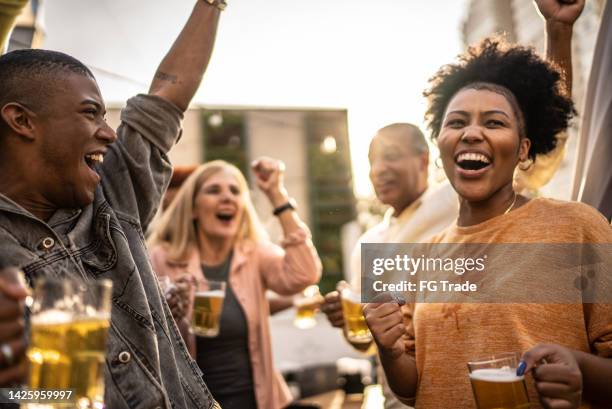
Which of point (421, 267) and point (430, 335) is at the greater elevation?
point (421, 267)

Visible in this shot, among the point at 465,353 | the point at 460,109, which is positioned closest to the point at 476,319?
the point at 465,353

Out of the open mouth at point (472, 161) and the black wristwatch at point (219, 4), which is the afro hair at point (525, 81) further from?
the black wristwatch at point (219, 4)

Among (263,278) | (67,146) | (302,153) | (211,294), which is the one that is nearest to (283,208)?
(263,278)

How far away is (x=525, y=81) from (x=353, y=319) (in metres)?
1.33

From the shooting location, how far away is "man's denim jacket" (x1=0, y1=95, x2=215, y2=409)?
1509 millimetres

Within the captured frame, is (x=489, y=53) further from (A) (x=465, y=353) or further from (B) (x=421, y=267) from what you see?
(A) (x=465, y=353)

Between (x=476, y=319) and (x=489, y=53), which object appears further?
(x=489, y=53)

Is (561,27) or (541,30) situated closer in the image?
(561,27)

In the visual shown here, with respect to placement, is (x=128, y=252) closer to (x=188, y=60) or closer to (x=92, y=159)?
(x=92, y=159)

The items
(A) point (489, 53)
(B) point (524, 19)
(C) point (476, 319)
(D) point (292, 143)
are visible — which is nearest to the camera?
(C) point (476, 319)

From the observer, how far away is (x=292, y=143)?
1997cm

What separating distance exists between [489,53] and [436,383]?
1.18 m

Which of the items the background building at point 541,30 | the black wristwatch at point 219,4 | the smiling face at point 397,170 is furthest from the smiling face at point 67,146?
the smiling face at point 397,170

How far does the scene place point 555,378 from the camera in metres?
1.41
